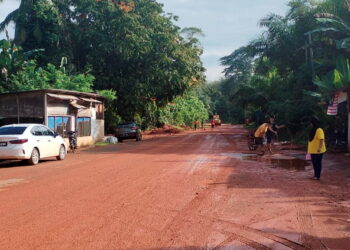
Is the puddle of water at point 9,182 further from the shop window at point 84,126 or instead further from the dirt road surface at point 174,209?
the shop window at point 84,126

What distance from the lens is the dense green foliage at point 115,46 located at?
3375cm

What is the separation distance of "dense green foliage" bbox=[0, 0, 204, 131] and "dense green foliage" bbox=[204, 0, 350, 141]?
23.7ft

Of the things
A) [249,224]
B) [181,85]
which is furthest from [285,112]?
[249,224]

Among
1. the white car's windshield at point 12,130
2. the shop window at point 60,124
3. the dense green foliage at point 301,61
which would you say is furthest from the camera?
the shop window at point 60,124

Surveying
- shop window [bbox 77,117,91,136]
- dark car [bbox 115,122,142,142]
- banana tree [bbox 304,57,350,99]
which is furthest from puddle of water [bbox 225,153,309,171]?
dark car [bbox 115,122,142,142]

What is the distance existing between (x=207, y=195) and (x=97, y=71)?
28.9m

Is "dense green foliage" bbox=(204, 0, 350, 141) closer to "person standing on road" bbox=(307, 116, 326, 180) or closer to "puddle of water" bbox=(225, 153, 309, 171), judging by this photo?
"puddle of water" bbox=(225, 153, 309, 171)

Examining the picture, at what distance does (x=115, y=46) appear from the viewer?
34781mm

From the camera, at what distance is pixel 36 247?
17.2 feet

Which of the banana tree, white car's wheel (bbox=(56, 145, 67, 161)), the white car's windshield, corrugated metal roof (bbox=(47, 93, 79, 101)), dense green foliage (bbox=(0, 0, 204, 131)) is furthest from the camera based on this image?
dense green foliage (bbox=(0, 0, 204, 131))

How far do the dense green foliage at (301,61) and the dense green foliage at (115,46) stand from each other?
7.22 metres

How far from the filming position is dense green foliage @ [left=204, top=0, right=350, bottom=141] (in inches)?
844

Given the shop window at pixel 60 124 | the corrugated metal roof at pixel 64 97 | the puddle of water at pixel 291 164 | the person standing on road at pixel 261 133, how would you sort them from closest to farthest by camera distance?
the puddle of water at pixel 291 164
the person standing on road at pixel 261 133
the corrugated metal roof at pixel 64 97
the shop window at pixel 60 124

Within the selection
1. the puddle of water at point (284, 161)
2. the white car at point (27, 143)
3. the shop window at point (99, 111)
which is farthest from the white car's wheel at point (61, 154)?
the shop window at point (99, 111)
